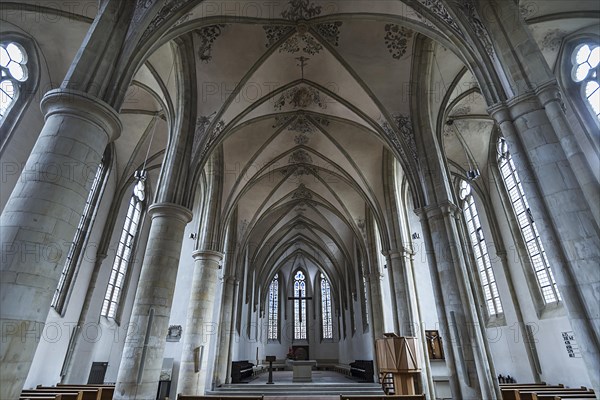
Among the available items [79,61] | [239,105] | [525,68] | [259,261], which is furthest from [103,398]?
[259,261]

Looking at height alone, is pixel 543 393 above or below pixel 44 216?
below

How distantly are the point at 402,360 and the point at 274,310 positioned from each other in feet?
79.8

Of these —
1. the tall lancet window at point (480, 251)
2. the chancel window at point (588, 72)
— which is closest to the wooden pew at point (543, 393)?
the tall lancet window at point (480, 251)

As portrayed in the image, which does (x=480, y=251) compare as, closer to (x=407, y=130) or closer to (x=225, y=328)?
(x=407, y=130)

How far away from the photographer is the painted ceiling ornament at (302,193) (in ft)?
61.1

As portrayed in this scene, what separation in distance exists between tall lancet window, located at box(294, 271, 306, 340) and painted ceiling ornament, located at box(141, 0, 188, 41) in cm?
2648

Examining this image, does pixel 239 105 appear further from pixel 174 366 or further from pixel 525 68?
pixel 174 366

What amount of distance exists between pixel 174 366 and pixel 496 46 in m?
14.7

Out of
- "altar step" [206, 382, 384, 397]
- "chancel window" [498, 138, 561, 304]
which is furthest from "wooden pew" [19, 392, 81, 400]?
"chancel window" [498, 138, 561, 304]

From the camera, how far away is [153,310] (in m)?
7.06

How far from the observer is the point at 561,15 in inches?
327

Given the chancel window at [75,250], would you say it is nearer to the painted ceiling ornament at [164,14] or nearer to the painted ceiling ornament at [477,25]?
the painted ceiling ornament at [164,14]

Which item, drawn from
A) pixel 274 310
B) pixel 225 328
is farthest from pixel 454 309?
pixel 274 310

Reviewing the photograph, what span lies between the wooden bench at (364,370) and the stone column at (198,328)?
26.3 feet
